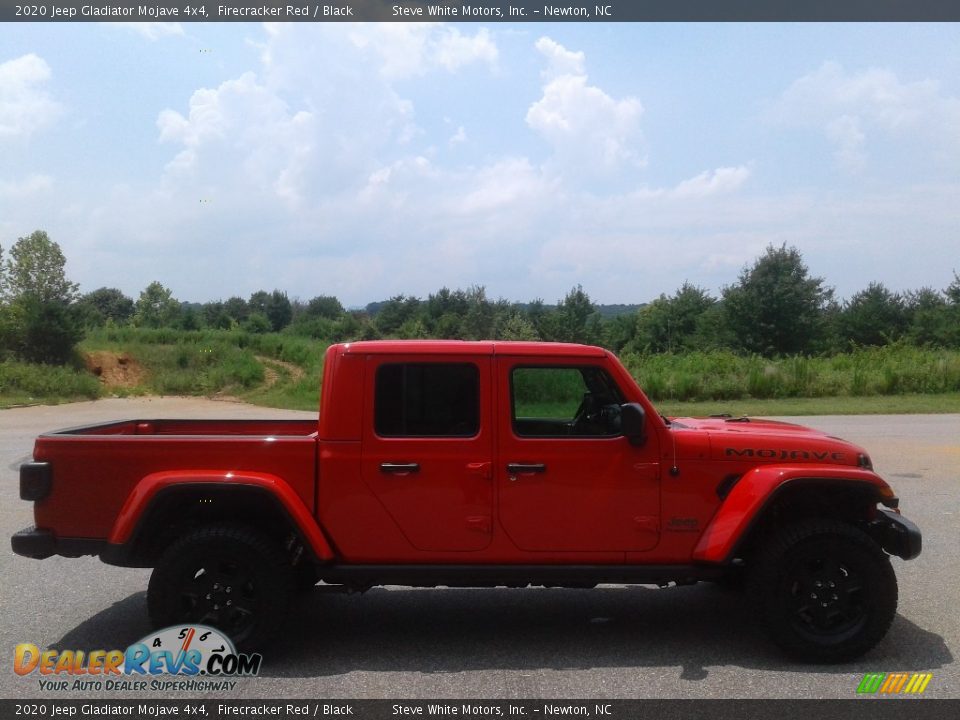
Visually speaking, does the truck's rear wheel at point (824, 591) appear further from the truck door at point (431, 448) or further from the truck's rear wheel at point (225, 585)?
the truck's rear wheel at point (225, 585)

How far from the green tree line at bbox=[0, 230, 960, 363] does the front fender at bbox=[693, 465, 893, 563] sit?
73.2 ft

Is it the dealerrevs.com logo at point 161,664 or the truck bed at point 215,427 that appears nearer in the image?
the dealerrevs.com logo at point 161,664

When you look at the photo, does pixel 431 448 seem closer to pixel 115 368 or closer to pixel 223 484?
pixel 223 484

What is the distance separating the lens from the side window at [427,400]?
17.0 ft

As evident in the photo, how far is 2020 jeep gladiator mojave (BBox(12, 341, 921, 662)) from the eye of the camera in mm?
4961

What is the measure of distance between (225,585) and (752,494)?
308 centimetres

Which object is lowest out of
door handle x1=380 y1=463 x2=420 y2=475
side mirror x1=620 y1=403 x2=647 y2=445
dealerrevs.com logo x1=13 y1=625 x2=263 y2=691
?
dealerrevs.com logo x1=13 y1=625 x2=263 y2=691

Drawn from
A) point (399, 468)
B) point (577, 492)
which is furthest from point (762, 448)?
point (399, 468)

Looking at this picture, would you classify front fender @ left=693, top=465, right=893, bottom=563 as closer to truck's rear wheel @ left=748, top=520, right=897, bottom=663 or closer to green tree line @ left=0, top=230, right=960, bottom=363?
truck's rear wheel @ left=748, top=520, right=897, bottom=663

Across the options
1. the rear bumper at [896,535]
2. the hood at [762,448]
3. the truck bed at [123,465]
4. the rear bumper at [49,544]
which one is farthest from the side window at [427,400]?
the rear bumper at [896,535]

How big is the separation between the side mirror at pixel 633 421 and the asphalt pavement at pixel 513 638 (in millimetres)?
1231

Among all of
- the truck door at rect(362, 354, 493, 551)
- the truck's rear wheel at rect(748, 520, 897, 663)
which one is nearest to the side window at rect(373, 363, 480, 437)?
the truck door at rect(362, 354, 493, 551)

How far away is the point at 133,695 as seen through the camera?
15.1ft

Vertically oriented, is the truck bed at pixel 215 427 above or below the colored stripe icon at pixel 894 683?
above
